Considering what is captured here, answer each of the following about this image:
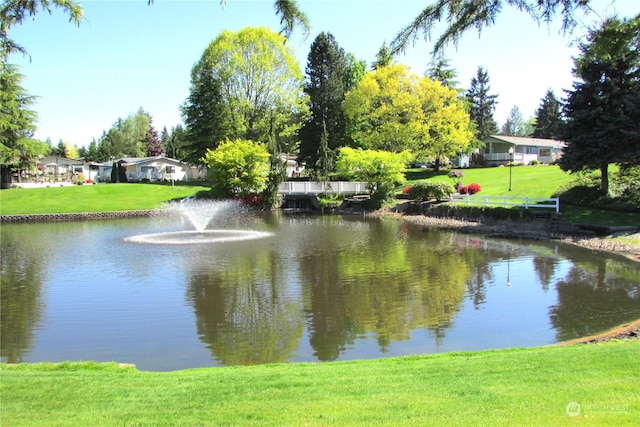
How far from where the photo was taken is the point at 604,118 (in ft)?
81.3

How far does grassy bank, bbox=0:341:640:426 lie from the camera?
4695mm

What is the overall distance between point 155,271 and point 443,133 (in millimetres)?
35943

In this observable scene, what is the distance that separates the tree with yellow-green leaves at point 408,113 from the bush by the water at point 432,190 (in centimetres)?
1104

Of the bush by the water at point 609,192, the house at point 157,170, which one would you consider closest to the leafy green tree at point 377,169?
the bush by the water at point 609,192

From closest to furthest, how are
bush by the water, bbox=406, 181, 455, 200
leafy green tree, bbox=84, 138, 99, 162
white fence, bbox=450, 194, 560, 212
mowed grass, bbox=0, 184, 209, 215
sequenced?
white fence, bbox=450, 194, 560, 212, bush by the water, bbox=406, 181, 455, 200, mowed grass, bbox=0, 184, 209, 215, leafy green tree, bbox=84, 138, 99, 162

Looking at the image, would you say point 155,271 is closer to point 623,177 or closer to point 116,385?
point 116,385

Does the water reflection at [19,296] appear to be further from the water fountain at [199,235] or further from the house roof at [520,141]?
the house roof at [520,141]

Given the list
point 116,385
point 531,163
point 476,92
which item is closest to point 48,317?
point 116,385

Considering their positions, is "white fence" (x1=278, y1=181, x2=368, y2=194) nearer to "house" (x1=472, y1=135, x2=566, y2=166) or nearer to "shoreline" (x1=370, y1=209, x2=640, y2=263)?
"shoreline" (x1=370, y1=209, x2=640, y2=263)

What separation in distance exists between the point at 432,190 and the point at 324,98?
20.7 meters

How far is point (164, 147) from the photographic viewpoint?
106125mm

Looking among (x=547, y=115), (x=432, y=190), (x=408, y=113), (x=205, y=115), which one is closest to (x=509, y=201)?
(x=432, y=190)

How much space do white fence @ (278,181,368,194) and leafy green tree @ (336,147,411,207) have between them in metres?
3.45
